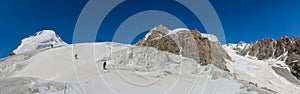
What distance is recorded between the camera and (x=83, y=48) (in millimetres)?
35594

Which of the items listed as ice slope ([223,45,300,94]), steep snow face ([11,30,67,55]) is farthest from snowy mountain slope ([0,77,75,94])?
steep snow face ([11,30,67,55])

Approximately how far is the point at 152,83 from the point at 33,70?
13.8 meters

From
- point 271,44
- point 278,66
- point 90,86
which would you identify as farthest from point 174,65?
point 271,44

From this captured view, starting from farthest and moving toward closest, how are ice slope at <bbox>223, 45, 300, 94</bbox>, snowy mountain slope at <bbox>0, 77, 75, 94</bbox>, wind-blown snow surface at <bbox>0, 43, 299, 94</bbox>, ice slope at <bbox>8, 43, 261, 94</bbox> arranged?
ice slope at <bbox>223, 45, 300, 94</bbox> → ice slope at <bbox>8, 43, 261, 94</bbox> → wind-blown snow surface at <bbox>0, 43, 299, 94</bbox> → snowy mountain slope at <bbox>0, 77, 75, 94</bbox>

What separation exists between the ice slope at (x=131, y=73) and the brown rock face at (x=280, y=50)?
79.3 meters

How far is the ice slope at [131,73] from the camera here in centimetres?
1998

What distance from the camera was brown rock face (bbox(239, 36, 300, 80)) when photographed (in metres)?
101

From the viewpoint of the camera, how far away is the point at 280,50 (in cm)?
11650

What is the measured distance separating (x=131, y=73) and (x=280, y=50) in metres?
108

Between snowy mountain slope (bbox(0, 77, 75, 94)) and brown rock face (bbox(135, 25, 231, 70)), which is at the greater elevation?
brown rock face (bbox(135, 25, 231, 70))

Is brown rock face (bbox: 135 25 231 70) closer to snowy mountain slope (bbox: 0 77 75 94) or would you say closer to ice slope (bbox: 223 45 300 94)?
ice slope (bbox: 223 45 300 94)

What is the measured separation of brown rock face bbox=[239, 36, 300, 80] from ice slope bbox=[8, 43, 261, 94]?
79.3 m

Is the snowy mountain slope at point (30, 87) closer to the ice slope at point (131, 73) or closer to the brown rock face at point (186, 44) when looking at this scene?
the ice slope at point (131, 73)

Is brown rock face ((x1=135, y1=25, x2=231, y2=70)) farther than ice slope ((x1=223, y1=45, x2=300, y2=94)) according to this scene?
No
